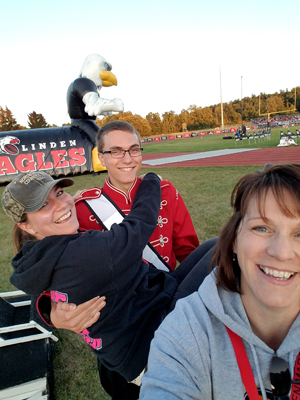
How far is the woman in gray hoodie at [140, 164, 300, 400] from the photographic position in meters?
1.03

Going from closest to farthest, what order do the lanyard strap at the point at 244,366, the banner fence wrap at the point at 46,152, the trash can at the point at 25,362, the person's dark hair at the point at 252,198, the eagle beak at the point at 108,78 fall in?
1. the lanyard strap at the point at 244,366
2. the person's dark hair at the point at 252,198
3. the trash can at the point at 25,362
4. the eagle beak at the point at 108,78
5. the banner fence wrap at the point at 46,152

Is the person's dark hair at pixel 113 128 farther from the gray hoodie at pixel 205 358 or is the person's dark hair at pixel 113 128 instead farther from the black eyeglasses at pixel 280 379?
the black eyeglasses at pixel 280 379

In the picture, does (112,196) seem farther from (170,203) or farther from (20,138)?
(20,138)

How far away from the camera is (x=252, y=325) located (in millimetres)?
1215

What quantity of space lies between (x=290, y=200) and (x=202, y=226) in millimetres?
4111

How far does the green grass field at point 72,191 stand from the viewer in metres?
2.27

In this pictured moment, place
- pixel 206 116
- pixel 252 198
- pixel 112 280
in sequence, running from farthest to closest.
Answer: pixel 206 116, pixel 112 280, pixel 252 198

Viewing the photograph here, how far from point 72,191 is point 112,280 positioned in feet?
27.8

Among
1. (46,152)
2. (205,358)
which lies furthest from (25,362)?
(46,152)

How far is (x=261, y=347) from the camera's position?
107cm

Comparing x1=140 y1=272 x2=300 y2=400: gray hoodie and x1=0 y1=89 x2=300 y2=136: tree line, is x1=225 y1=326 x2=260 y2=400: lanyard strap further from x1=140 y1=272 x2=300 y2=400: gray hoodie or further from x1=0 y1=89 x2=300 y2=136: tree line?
x1=0 y1=89 x2=300 y2=136: tree line

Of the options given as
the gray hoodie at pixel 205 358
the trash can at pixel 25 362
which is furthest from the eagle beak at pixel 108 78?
the gray hoodie at pixel 205 358

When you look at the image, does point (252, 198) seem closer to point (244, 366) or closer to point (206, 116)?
point (244, 366)

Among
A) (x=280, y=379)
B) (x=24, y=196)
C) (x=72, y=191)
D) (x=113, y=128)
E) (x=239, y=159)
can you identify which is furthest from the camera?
(x=239, y=159)
